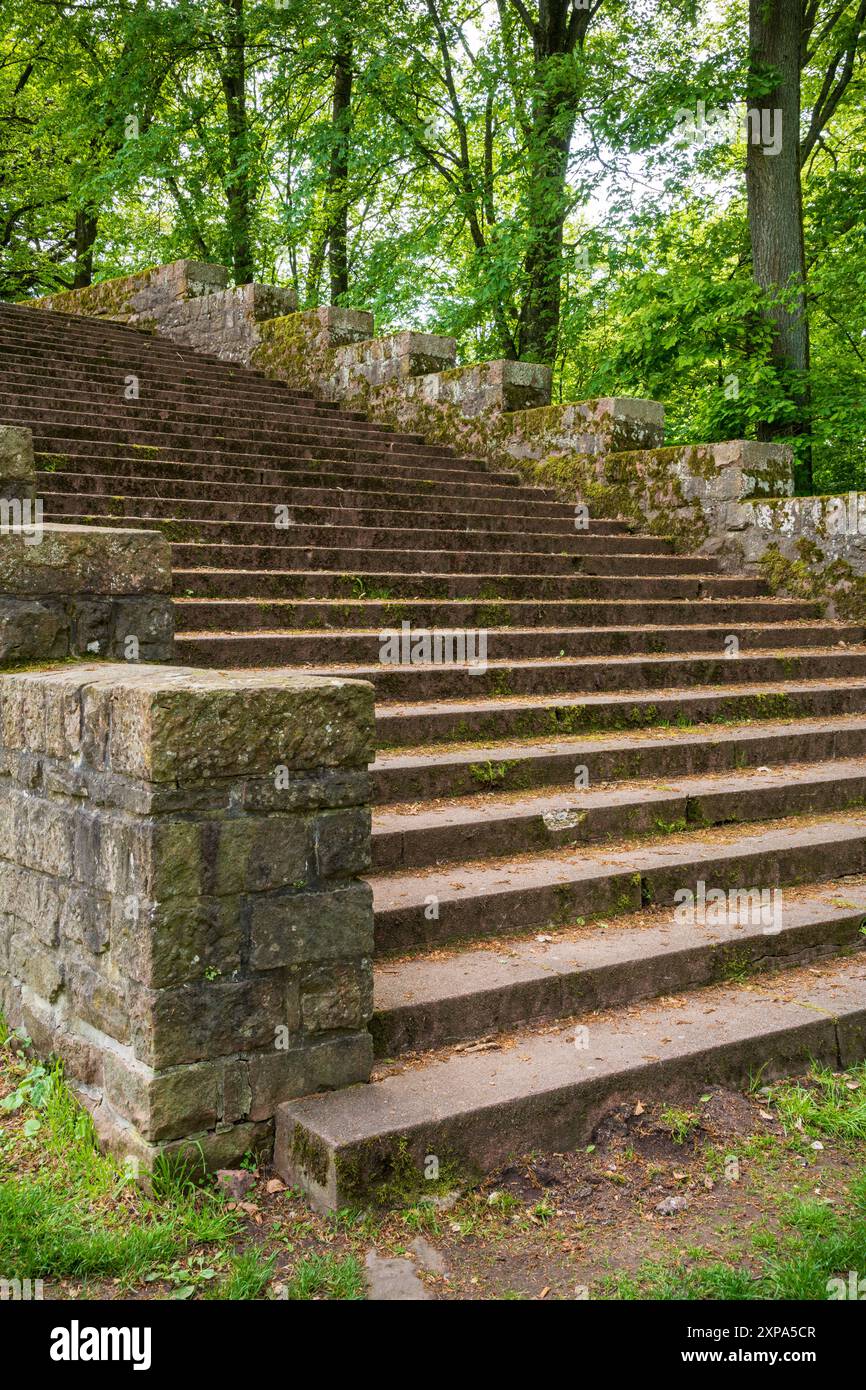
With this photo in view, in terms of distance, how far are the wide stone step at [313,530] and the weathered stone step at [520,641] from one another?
3.45 feet

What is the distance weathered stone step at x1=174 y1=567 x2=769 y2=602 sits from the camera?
561 cm

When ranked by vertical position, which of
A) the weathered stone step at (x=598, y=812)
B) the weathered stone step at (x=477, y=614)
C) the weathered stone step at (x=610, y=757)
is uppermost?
the weathered stone step at (x=477, y=614)

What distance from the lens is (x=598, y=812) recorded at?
449 cm

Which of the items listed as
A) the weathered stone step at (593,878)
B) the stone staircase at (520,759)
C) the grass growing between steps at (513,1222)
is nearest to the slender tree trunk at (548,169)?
the stone staircase at (520,759)

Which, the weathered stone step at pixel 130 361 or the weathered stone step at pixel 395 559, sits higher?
the weathered stone step at pixel 130 361

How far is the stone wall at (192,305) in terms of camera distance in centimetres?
1235

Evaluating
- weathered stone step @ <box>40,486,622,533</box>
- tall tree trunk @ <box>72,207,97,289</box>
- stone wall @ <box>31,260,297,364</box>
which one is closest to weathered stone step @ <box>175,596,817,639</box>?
weathered stone step @ <box>40,486,622,533</box>

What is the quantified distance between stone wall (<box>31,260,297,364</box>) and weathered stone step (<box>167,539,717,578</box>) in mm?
6285

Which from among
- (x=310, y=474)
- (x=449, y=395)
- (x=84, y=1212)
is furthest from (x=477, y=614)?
(x=449, y=395)

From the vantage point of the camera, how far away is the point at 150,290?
44.6ft

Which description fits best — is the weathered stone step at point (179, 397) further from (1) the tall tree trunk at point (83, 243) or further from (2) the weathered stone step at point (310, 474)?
(1) the tall tree trunk at point (83, 243)

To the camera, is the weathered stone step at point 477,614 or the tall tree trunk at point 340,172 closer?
the weathered stone step at point 477,614

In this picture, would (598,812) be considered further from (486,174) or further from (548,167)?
(486,174)

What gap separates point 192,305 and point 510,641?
8.74 m
